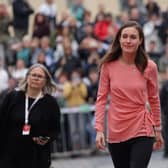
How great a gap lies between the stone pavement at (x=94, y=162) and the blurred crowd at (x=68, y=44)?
1262 mm

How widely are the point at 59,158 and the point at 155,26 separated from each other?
5.86 meters

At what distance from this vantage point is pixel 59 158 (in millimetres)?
15031

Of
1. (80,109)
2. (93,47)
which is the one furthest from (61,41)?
(80,109)

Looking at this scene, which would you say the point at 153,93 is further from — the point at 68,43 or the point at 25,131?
the point at 68,43

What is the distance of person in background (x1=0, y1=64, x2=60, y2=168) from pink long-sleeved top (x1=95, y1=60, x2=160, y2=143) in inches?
48.8

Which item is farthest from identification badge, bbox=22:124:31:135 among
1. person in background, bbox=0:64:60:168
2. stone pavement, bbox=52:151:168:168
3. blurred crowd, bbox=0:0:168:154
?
blurred crowd, bbox=0:0:168:154

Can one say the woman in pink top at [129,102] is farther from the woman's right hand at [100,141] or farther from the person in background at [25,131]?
the person in background at [25,131]

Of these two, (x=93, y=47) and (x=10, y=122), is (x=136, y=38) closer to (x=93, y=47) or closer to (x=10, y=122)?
(x=10, y=122)

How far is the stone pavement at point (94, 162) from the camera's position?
1308cm

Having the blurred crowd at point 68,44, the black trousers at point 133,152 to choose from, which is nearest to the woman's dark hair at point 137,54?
the black trousers at point 133,152

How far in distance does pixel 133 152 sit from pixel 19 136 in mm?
1663

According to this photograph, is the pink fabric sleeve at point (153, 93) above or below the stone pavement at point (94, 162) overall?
above

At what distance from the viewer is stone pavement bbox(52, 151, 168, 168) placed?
13.1m

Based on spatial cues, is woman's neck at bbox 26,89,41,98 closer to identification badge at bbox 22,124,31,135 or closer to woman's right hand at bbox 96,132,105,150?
identification badge at bbox 22,124,31,135
